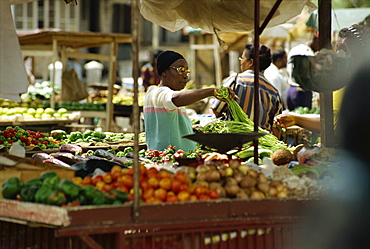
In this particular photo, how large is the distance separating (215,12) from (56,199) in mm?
3256

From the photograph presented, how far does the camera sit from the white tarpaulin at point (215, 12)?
5395 millimetres

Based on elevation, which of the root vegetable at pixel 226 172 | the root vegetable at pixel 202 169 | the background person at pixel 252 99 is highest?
the background person at pixel 252 99

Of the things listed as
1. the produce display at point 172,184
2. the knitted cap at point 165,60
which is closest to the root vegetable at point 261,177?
the produce display at point 172,184

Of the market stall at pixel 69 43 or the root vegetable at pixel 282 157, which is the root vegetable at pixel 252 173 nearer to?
the root vegetable at pixel 282 157

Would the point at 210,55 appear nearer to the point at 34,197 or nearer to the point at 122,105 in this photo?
the point at 122,105

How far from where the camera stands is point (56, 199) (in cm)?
293

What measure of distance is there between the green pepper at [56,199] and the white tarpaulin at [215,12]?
9.24 ft

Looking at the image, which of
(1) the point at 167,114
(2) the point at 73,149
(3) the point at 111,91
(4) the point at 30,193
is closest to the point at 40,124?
(3) the point at 111,91

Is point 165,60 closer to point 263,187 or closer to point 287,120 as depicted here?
point 287,120

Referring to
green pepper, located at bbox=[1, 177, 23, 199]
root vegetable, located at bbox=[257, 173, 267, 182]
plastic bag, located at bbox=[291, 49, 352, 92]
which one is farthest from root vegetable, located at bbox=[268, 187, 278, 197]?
green pepper, located at bbox=[1, 177, 23, 199]

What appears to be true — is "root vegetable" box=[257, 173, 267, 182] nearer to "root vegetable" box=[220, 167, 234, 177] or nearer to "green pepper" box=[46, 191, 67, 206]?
"root vegetable" box=[220, 167, 234, 177]

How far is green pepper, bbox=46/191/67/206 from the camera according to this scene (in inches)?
116

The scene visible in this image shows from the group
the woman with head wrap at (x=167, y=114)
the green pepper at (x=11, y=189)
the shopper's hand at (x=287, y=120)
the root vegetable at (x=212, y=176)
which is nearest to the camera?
the green pepper at (x=11, y=189)

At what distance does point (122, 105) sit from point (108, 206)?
Answer: 8912 millimetres
